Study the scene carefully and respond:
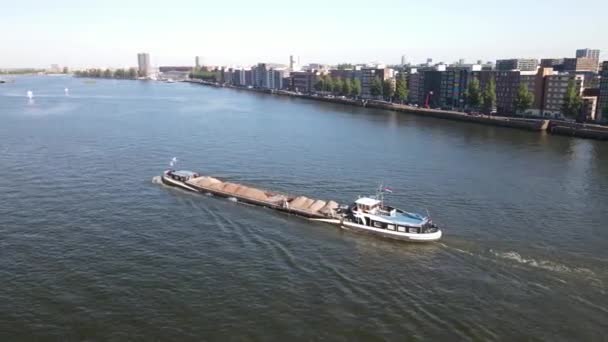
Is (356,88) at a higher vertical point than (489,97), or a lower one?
higher

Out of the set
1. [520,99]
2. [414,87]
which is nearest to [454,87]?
[414,87]

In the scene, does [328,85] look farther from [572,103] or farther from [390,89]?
[572,103]

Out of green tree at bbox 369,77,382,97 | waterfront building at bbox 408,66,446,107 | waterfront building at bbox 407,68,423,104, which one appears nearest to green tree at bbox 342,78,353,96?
green tree at bbox 369,77,382,97

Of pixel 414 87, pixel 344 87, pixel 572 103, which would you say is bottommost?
pixel 572 103

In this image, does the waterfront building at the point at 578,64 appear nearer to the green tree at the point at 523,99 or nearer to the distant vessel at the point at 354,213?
the green tree at the point at 523,99

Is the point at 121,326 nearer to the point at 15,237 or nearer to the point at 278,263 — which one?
the point at 278,263

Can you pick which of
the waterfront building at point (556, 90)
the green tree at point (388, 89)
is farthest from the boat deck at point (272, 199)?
the green tree at point (388, 89)
